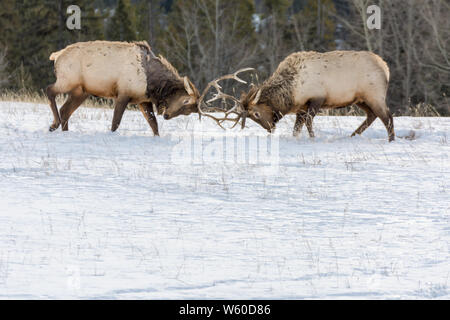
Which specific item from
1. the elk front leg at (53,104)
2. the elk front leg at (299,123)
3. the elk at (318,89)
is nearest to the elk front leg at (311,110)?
the elk at (318,89)

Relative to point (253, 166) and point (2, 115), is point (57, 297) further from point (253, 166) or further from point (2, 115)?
point (2, 115)

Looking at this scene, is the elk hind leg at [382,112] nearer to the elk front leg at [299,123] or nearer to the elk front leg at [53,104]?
the elk front leg at [299,123]

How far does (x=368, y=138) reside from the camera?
12.1 m

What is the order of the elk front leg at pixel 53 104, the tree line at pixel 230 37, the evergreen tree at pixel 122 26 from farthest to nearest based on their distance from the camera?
the evergreen tree at pixel 122 26
the tree line at pixel 230 37
the elk front leg at pixel 53 104

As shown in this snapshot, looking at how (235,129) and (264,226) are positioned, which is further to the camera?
(235,129)

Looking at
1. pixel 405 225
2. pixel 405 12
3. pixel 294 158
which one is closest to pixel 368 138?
pixel 294 158

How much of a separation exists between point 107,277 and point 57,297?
0.47 m

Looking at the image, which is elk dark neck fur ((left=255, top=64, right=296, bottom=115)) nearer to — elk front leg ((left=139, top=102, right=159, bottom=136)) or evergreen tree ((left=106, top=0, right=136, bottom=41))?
elk front leg ((left=139, top=102, right=159, bottom=136))

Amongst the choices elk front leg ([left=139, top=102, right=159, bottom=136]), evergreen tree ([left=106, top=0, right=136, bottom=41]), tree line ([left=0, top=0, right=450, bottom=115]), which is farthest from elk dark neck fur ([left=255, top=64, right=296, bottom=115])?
evergreen tree ([left=106, top=0, right=136, bottom=41])

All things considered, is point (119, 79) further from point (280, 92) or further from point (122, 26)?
point (122, 26)

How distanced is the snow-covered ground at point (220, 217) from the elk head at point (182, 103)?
1.38 ft

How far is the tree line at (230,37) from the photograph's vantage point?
3331 cm

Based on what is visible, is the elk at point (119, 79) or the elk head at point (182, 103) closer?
the elk at point (119, 79)

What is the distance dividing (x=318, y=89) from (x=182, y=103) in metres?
2.21
